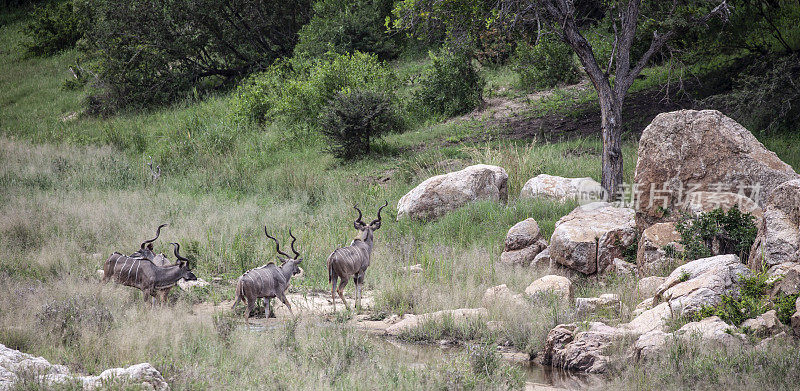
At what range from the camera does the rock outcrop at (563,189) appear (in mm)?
12812

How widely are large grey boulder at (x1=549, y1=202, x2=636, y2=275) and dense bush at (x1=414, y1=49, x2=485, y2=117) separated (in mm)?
11549

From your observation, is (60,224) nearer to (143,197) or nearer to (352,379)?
(143,197)

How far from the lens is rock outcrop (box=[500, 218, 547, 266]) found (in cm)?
1075

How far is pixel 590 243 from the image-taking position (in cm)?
995

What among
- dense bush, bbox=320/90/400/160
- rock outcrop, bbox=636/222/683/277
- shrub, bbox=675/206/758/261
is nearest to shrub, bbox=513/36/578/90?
dense bush, bbox=320/90/400/160

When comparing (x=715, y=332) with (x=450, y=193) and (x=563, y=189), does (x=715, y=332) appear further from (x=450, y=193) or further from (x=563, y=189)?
(x=450, y=193)

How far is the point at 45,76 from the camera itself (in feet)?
114

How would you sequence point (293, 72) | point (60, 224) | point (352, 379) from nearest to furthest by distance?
point (352, 379), point (60, 224), point (293, 72)

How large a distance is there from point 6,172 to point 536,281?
1610 centimetres

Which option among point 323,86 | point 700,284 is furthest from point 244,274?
point 323,86

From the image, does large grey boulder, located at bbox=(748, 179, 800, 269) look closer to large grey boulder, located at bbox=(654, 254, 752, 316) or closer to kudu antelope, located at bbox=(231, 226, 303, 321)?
large grey boulder, located at bbox=(654, 254, 752, 316)

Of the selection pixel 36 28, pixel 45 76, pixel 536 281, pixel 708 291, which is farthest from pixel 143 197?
pixel 36 28

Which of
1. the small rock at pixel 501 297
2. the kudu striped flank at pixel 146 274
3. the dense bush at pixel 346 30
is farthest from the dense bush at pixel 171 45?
the small rock at pixel 501 297

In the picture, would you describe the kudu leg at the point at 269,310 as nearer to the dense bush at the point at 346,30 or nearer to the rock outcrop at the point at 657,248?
the rock outcrop at the point at 657,248
